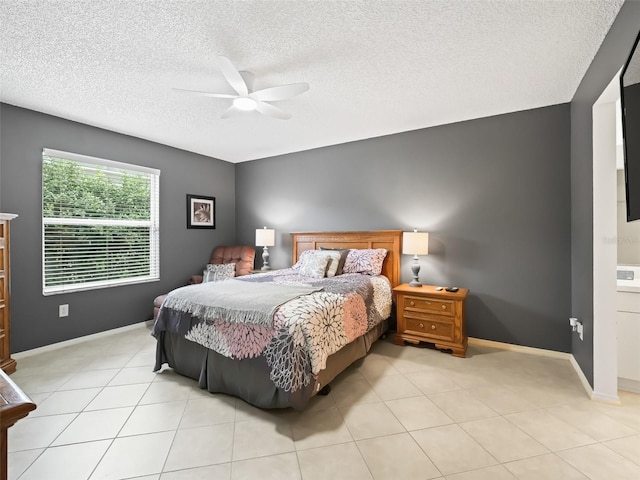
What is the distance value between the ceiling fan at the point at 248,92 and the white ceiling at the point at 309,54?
0.21 meters

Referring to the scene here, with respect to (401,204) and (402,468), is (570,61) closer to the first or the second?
(401,204)

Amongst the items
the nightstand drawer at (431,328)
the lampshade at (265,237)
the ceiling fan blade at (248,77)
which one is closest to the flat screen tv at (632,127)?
the nightstand drawer at (431,328)

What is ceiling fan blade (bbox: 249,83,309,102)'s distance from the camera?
84.8 inches

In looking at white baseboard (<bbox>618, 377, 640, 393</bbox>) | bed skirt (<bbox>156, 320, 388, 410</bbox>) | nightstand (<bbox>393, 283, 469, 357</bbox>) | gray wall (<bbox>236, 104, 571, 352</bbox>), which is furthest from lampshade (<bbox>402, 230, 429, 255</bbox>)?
white baseboard (<bbox>618, 377, 640, 393</bbox>)

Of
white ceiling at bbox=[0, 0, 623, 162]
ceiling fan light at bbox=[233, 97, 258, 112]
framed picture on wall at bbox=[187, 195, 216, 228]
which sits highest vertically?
white ceiling at bbox=[0, 0, 623, 162]

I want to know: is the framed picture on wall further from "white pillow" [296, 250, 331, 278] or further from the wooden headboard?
"white pillow" [296, 250, 331, 278]

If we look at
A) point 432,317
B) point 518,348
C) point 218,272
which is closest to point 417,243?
point 432,317

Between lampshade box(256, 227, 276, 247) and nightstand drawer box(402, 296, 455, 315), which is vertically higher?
lampshade box(256, 227, 276, 247)

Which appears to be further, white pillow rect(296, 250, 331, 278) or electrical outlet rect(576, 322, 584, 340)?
white pillow rect(296, 250, 331, 278)

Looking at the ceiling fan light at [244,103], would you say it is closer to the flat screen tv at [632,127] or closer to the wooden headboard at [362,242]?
the wooden headboard at [362,242]

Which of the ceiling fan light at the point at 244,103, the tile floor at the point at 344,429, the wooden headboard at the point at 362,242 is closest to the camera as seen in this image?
the tile floor at the point at 344,429

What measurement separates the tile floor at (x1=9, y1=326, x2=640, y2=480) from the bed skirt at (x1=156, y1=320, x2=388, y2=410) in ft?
0.30

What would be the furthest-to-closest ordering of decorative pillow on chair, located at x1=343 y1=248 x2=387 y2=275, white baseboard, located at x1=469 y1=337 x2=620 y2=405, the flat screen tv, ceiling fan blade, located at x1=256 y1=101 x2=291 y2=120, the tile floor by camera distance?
decorative pillow on chair, located at x1=343 y1=248 x2=387 y2=275 → ceiling fan blade, located at x1=256 y1=101 x2=291 y2=120 → white baseboard, located at x1=469 y1=337 x2=620 y2=405 → the tile floor → the flat screen tv

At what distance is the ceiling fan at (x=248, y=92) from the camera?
6.60 ft
